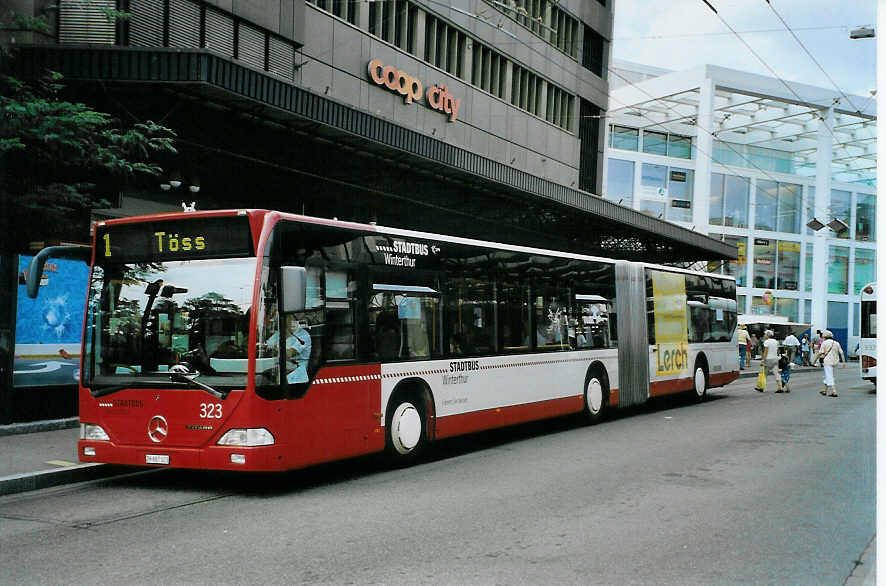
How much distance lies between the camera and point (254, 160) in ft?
56.2

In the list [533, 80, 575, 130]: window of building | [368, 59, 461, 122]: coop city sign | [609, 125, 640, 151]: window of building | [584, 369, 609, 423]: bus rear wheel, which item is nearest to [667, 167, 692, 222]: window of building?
[609, 125, 640, 151]: window of building

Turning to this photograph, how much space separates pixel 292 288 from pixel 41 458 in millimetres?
3988

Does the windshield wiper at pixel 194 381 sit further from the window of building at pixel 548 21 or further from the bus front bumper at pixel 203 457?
the window of building at pixel 548 21

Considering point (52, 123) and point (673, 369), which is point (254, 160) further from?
point (673, 369)

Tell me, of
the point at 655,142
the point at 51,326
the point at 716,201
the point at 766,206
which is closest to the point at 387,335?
the point at 51,326

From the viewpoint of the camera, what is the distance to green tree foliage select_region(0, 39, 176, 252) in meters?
10.6

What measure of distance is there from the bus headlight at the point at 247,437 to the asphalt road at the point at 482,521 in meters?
0.56

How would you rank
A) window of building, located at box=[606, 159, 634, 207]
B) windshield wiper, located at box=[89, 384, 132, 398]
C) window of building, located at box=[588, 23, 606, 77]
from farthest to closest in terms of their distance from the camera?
window of building, located at box=[606, 159, 634, 207], window of building, located at box=[588, 23, 606, 77], windshield wiper, located at box=[89, 384, 132, 398]

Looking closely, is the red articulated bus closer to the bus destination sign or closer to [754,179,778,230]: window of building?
the bus destination sign

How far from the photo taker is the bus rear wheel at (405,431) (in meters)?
10.6

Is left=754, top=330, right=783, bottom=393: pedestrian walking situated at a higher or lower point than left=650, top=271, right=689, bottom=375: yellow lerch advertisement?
lower

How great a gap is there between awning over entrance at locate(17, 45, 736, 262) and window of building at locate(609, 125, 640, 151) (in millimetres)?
29319

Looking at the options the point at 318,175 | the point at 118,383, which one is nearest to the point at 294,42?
the point at 318,175

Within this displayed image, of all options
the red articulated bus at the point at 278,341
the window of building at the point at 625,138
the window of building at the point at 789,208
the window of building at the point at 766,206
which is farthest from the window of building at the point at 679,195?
the red articulated bus at the point at 278,341
